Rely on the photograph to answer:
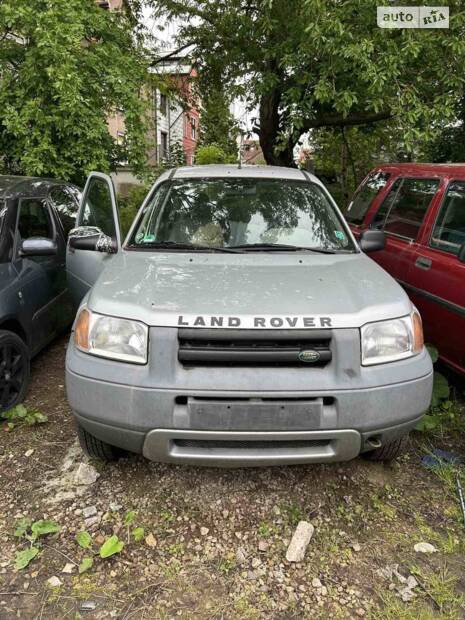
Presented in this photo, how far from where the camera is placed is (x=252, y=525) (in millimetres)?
2434

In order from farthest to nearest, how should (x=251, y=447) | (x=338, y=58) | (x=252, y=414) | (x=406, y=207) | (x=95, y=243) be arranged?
(x=338, y=58), (x=406, y=207), (x=95, y=243), (x=251, y=447), (x=252, y=414)

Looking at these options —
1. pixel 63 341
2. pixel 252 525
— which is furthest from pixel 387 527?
pixel 63 341

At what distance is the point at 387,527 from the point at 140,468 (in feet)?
4.60

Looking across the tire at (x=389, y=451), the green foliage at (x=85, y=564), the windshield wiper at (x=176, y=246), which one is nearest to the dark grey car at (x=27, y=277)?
the windshield wiper at (x=176, y=246)

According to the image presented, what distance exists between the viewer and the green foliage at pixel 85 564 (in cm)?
215

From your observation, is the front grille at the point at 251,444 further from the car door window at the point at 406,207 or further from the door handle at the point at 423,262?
the car door window at the point at 406,207

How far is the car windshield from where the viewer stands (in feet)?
10.4

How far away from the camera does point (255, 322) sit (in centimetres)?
215

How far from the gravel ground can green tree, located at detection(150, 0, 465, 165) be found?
435 centimetres

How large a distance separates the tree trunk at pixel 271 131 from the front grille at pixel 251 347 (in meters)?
7.39

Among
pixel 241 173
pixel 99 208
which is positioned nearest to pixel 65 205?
pixel 99 208

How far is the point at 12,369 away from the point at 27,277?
0.76 metres

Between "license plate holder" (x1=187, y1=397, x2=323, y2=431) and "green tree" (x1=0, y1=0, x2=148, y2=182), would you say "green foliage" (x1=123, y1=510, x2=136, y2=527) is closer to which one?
"license plate holder" (x1=187, y1=397, x2=323, y2=431)

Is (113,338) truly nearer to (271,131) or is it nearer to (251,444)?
(251,444)
